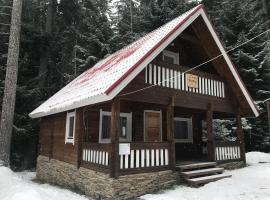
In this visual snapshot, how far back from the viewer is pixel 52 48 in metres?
20.8

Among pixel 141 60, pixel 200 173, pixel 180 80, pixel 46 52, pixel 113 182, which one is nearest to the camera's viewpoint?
pixel 113 182

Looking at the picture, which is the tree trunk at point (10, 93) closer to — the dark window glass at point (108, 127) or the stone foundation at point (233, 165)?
the dark window glass at point (108, 127)

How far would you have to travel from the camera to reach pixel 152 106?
11.8 m

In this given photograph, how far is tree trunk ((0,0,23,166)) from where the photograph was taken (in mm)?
13812

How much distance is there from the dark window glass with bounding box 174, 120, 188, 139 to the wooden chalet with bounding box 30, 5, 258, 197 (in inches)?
2.1

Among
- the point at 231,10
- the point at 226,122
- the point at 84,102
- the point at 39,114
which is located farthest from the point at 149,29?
the point at 84,102

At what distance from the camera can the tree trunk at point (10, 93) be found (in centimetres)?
1381

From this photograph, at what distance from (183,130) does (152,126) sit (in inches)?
115

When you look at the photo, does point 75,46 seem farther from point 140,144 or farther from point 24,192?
point 24,192

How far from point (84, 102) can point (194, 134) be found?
8.13 m

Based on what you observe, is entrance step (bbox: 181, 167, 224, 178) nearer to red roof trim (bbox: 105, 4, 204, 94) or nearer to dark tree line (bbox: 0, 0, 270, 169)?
red roof trim (bbox: 105, 4, 204, 94)

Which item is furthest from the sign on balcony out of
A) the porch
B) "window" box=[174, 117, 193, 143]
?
"window" box=[174, 117, 193, 143]

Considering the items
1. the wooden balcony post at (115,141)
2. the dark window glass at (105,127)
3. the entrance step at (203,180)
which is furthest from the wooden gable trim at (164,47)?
the entrance step at (203,180)

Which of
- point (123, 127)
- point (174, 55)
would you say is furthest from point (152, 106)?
point (174, 55)
